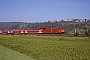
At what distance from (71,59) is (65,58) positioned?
0.78m

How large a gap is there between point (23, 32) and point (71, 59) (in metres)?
59.6

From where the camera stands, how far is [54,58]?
724 inches

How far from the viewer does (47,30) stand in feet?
238

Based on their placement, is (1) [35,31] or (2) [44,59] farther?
(1) [35,31]

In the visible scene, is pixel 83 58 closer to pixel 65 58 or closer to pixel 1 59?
pixel 65 58

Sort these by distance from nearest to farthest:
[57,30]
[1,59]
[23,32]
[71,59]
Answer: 1. [1,59]
2. [71,59]
3. [57,30]
4. [23,32]

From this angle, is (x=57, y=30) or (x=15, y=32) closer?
(x=57, y=30)

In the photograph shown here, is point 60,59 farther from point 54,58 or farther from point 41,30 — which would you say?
point 41,30

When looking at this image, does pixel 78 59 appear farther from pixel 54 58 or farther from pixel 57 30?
pixel 57 30

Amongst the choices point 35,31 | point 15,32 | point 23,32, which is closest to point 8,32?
point 15,32

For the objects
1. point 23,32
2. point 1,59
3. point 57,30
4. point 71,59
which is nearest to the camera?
point 1,59

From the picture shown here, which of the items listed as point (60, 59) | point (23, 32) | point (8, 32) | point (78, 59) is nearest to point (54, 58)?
point (60, 59)

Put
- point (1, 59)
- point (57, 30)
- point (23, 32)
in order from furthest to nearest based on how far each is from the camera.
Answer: point (23, 32), point (57, 30), point (1, 59)

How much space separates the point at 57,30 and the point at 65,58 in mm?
52444
